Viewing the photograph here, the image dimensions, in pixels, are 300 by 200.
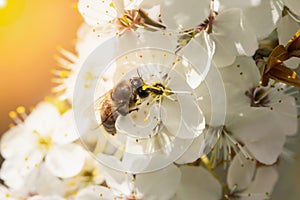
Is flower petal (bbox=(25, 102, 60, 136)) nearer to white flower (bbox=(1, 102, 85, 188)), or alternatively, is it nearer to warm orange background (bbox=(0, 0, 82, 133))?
white flower (bbox=(1, 102, 85, 188))

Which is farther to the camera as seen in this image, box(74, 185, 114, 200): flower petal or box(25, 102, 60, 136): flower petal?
box(25, 102, 60, 136): flower petal

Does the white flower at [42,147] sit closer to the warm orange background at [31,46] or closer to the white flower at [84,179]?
the white flower at [84,179]

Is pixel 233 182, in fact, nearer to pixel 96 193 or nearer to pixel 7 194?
pixel 96 193

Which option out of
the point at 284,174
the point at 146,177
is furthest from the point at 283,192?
the point at 146,177

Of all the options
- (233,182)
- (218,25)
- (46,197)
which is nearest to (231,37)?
(218,25)

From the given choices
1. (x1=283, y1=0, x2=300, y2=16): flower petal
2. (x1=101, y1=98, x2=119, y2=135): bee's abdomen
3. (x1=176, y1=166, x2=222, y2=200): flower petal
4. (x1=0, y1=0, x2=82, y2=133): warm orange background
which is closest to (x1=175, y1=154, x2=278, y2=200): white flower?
(x1=176, y1=166, x2=222, y2=200): flower petal

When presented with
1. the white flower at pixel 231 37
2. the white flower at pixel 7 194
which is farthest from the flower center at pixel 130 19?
the white flower at pixel 7 194
